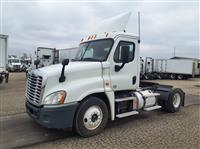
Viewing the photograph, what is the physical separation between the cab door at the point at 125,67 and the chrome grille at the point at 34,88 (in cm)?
184

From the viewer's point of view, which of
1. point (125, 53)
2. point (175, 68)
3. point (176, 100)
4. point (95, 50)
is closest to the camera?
point (125, 53)

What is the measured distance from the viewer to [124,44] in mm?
6023

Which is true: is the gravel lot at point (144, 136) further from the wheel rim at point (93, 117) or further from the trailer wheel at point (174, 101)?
the trailer wheel at point (174, 101)

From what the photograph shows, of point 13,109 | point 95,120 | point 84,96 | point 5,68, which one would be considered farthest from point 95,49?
point 5,68

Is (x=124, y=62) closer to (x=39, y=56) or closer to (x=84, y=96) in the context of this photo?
(x=84, y=96)

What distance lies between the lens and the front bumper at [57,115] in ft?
15.5

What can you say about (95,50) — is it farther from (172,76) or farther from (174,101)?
(172,76)

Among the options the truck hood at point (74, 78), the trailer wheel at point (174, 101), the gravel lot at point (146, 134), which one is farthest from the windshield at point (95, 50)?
the trailer wheel at point (174, 101)

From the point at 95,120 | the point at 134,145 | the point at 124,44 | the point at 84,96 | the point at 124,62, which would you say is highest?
the point at 124,44

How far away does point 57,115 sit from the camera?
4.73 m

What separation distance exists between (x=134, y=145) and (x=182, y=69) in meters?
29.9

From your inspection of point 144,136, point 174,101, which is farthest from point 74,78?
point 174,101

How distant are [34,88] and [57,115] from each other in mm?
919

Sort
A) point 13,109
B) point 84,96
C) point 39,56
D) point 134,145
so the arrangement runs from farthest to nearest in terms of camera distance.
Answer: point 39,56
point 13,109
point 84,96
point 134,145
